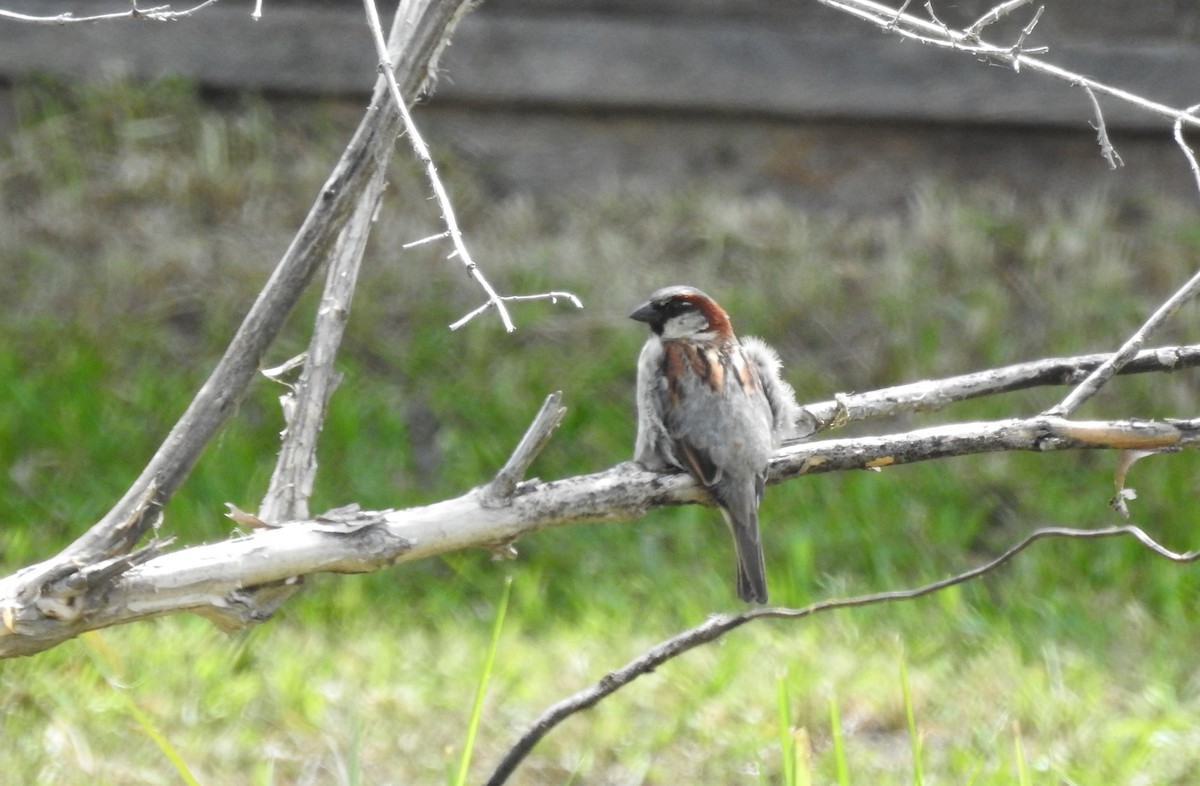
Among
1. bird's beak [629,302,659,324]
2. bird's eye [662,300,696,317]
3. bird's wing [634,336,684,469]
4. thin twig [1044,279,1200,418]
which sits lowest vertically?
bird's wing [634,336,684,469]

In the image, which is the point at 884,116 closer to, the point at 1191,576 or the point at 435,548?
the point at 1191,576

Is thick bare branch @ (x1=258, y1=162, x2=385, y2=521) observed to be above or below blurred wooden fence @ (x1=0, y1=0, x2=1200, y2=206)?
above

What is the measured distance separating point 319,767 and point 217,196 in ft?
10.7

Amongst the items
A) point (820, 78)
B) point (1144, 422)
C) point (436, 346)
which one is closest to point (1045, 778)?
point (1144, 422)

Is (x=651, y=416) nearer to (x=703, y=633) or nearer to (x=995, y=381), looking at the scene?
(x=995, y=381)

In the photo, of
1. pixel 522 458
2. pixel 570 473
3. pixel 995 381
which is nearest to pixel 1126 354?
pixel 995 381

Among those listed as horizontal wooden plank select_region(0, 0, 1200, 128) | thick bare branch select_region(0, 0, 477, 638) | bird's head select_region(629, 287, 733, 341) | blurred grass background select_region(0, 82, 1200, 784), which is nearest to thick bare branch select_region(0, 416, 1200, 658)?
thick bare branch select_region(0, 0, 477, 638)

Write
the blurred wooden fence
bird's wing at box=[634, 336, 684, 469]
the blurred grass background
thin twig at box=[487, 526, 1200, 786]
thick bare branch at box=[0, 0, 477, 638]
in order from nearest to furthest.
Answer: thin twig at box=[487, 526, 1200, 786] < thick bare branch at box=[0, 0, 477, 638] < bird's wing at box=[634, 336, 684, 469] < the blurred grass background < the blurred wooden fence

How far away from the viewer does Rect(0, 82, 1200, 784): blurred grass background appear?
10.8 feet

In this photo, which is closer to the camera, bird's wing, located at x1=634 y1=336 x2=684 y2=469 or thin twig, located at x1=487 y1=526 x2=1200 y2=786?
thin twig, located at x1=487 y1=526 x2=1200 y2=786

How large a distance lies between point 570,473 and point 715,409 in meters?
1.62

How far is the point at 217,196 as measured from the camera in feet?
19.3

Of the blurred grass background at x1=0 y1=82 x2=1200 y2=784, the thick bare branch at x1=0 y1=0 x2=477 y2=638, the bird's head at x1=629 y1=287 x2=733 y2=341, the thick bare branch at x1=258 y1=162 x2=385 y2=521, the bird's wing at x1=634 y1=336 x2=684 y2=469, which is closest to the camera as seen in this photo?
the thick bare branch at x1=0 y1=0 x2=477 y2=638

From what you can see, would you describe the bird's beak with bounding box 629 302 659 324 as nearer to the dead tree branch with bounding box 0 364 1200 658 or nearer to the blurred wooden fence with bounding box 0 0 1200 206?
the dead tree branch with bounding box 0 364 1200 658
